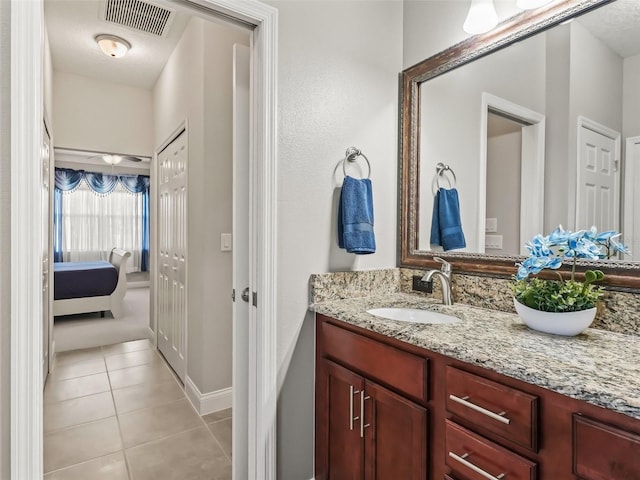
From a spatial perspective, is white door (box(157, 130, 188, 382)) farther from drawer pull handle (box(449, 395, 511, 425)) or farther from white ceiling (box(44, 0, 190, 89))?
drawer pull handle (box(449, 395, 511, 425))

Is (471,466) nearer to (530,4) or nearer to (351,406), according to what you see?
(351,406)

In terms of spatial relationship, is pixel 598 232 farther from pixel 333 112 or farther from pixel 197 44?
pixel 197 44

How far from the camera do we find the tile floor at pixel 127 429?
1882mm

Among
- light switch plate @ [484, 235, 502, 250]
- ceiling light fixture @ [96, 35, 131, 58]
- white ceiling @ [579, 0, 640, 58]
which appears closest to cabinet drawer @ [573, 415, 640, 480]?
light switch plate @ [484, 235, 502, 250]

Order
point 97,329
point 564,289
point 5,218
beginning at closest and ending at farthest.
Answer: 1. point 5,218
2. point 564,289
3. point 97,329

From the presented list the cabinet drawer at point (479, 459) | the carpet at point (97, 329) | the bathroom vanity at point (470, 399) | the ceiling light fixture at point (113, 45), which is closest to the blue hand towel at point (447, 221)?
the bathroom vanity at point (470, 399)

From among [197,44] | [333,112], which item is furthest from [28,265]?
[197,44]

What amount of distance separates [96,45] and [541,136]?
11.8ft

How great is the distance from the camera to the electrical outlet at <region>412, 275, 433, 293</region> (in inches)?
70.3

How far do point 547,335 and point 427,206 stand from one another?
0.87 meters

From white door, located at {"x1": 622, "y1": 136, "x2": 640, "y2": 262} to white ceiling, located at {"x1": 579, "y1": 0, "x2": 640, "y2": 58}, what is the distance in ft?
1.02

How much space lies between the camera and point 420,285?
183 centimetres

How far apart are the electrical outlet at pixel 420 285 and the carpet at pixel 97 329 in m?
3.47

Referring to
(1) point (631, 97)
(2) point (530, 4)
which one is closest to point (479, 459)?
(1) point (631, 97)
